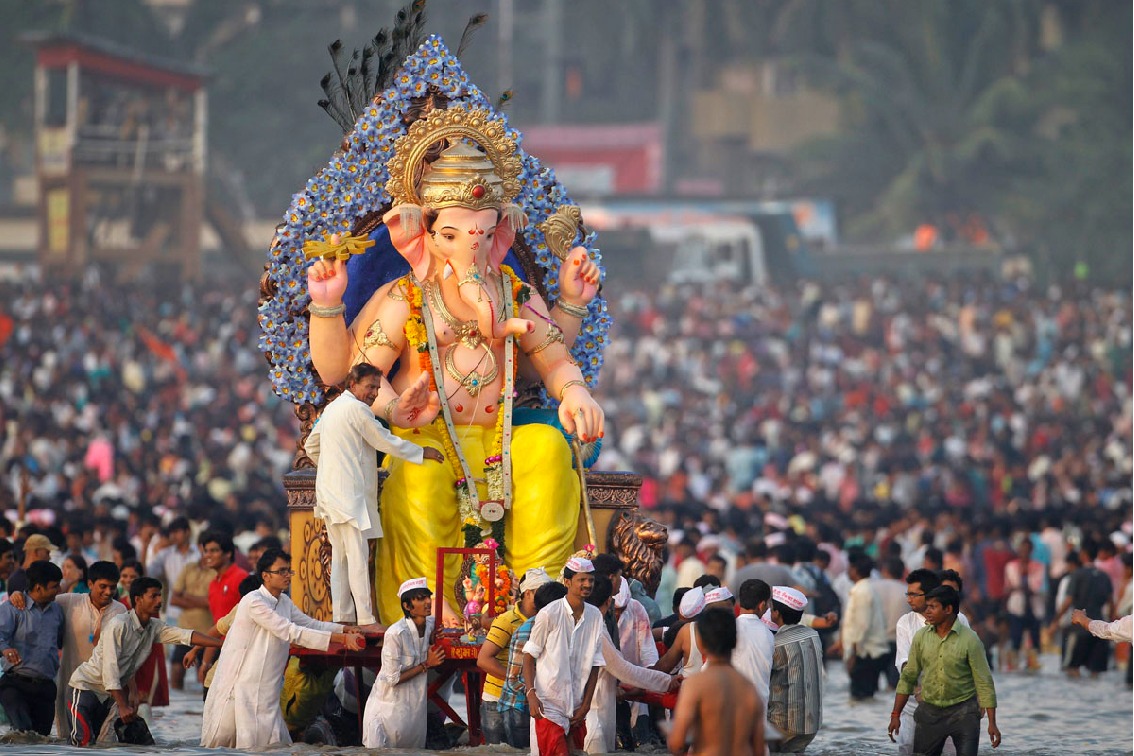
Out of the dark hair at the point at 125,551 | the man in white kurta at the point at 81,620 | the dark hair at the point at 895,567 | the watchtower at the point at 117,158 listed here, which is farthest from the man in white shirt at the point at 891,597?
the watchtower at the point at 117,158

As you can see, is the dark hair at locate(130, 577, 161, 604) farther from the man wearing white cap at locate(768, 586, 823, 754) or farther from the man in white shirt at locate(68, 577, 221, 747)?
the man wearing white cap at locate(768, 586, 823, 754)

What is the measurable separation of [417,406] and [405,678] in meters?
1.58

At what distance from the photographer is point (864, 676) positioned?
15.1 m

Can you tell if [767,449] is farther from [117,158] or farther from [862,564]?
[117,158]

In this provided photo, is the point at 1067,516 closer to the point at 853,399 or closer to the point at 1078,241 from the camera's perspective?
the point at 853,399

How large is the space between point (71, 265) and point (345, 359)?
27496mm

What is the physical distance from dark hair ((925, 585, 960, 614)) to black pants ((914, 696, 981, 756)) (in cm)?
47

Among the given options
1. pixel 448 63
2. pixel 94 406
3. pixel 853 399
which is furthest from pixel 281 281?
pixel 853 399

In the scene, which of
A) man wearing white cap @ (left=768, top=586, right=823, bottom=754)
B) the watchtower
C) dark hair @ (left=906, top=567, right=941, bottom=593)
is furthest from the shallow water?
the watchtower

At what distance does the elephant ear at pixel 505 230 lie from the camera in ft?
38.8

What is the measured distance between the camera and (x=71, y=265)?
38.0 m

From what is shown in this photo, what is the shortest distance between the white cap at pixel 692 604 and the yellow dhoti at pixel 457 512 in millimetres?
629

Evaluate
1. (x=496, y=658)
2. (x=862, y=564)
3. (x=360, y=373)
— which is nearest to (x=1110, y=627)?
(x=496, y=658)

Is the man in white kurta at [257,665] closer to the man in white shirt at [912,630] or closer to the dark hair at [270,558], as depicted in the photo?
the dark hair at [270,558]
